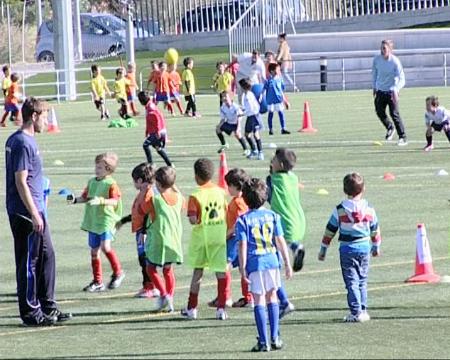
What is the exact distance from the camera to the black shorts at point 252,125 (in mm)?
26469

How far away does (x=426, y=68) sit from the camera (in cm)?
5091

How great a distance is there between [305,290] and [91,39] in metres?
56.8

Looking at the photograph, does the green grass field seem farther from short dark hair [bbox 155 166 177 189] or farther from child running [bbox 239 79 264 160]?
short dark hair [bbox 155 166 177 189]

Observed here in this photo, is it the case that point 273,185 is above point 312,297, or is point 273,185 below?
above

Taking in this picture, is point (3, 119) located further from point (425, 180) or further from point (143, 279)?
point (143, 279)

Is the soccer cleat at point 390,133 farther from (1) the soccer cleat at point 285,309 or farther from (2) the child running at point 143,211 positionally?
(1) the soccer cleat at point 285,309

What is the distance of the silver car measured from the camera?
67.3m

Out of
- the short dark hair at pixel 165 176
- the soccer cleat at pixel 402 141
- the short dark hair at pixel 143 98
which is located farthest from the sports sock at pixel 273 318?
the soccer cleat at pixel 402 141

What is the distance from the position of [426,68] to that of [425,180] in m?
29.4

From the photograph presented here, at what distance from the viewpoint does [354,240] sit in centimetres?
1173

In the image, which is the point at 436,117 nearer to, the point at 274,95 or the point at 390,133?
the point at 390,133

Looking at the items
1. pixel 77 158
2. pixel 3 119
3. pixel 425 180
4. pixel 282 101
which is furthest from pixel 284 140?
pixel 3 119

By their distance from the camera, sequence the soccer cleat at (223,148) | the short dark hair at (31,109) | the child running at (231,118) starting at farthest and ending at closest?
the soccer cleat at (223,148)
the child running at (231,118)
the short dark hair at (31,109)

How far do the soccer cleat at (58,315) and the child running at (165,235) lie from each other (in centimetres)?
81
